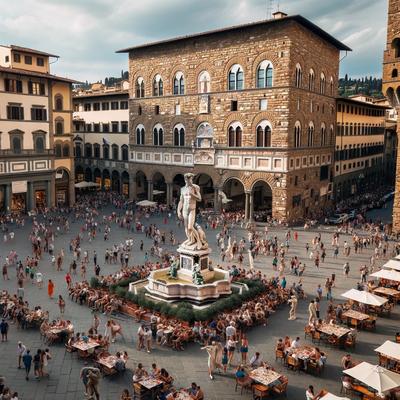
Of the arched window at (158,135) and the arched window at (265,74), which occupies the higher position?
the arched window at (265,74)

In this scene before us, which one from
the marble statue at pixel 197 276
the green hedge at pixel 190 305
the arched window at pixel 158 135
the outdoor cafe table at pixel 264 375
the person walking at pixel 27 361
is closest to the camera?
the outdoor cafe table at pixel 264 375

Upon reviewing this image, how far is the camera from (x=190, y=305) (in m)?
19.4

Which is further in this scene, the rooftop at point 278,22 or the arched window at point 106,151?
the arched window at point 106,151

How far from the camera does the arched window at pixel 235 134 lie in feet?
136

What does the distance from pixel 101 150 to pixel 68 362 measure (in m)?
44.5

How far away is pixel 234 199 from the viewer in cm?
4891

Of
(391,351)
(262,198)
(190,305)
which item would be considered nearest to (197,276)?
(190,305)

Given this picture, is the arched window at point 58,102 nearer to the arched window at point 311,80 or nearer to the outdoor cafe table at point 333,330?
the arched window at point 311,80

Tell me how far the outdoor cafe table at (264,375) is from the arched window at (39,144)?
36.3 m

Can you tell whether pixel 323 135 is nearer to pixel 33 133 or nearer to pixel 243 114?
pixel 243 114

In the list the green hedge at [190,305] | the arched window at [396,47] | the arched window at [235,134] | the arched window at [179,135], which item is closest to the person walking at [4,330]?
the green hedge at [190,305]

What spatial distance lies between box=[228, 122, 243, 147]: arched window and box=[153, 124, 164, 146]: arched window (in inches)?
342

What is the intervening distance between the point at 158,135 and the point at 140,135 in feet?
9.43

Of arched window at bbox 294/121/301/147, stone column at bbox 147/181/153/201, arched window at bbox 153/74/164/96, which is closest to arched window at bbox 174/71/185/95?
arched window at bbox 153/74/164/96
